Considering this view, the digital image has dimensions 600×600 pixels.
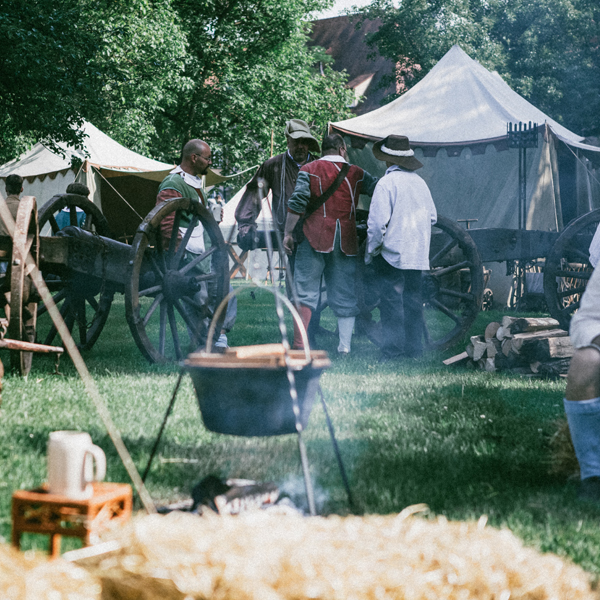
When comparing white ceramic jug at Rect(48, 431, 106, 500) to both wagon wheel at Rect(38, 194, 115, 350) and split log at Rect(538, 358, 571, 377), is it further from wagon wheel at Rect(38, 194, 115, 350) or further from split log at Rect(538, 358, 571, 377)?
split log at Rect(538, 358, 571, 377)

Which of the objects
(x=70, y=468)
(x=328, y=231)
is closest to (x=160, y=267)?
(x=328, y=231)

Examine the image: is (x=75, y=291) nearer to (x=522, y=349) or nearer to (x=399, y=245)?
(x=399, y=245)

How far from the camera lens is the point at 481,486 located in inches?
107

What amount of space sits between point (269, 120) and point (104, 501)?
22455 mm

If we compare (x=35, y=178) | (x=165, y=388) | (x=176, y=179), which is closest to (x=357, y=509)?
(x=165, y=388)

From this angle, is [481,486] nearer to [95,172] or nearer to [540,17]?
[95,172]

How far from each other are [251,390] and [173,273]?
2931 millimetres

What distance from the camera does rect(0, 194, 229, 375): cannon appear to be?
4.50 metres

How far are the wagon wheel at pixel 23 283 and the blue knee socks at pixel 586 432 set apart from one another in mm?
3040

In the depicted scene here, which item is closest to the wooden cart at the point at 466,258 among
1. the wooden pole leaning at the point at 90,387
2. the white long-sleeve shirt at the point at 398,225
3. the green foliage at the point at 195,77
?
the white long-sleeve shirt at the point at 398,225

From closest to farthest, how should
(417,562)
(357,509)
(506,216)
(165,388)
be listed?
(417,562), (357,509), (165,388), (506,216)

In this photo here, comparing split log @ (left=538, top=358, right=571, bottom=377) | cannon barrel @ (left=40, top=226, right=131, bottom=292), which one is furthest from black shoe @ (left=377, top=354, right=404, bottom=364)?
cannon barrel @ (left=40, top=226, right=131, bottom=292)

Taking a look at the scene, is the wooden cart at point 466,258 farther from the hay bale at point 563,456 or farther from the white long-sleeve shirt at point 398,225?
the hay bale at point 563,456

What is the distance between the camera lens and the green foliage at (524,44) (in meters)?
23.4
